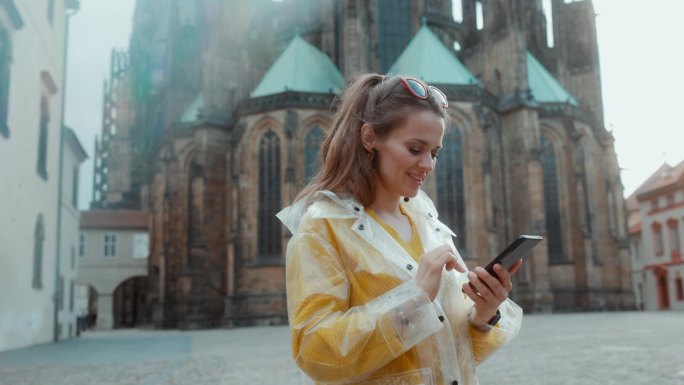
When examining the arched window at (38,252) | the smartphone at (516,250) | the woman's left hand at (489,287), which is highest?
the arched window at (38,252)

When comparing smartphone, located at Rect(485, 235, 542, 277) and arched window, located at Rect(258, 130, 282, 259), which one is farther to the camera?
arched window, located at Rect(258, 130, 282, 259)

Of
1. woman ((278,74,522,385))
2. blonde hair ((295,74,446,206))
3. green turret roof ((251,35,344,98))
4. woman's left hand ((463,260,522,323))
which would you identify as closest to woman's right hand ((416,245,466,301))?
woman ((278,74,522,385))

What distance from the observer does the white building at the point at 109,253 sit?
141 ft

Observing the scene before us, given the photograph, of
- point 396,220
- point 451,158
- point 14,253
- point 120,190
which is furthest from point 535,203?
point 120,190

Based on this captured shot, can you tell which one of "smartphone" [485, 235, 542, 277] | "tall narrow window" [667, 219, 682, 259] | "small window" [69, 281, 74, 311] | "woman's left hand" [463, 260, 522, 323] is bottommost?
"woman's left hand" [463, 260, 522, 323]

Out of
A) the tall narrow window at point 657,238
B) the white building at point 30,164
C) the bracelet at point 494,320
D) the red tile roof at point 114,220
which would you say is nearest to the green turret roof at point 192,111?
the red tile roof at point 114,220

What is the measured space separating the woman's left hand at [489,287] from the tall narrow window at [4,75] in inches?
519

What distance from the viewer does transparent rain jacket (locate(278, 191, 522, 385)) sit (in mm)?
1715

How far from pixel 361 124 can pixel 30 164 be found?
15.5 metres

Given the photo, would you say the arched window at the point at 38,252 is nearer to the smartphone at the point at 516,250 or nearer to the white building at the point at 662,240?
the smartphone at the point at 516,250

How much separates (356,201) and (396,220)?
170 mm

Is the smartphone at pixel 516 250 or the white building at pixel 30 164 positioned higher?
the white building at pixel 30 164

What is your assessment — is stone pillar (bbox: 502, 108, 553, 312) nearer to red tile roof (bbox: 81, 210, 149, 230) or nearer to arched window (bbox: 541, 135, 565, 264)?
arched window (bbox: 541, 135, 565, 264)

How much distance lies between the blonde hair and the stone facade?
1012 inches
